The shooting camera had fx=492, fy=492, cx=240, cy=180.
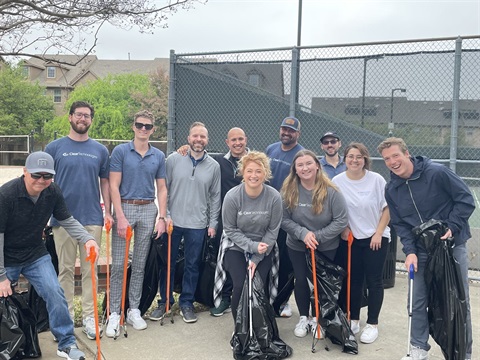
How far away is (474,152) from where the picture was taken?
5809 mm

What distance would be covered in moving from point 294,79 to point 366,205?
102 inches

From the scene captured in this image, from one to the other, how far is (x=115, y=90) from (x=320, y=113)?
131ft

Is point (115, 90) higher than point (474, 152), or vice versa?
point (115, 90)

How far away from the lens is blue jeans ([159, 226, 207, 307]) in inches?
183

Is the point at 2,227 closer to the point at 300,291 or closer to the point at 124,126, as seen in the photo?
the point at 300,291

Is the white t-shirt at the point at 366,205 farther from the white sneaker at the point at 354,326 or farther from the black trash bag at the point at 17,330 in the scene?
the black trash bag at the point at 17,330

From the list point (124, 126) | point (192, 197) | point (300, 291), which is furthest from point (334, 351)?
point (124, 126)

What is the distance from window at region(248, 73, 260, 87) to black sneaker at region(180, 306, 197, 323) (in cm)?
327

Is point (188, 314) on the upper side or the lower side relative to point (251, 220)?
lower

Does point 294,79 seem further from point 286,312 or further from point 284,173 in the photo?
point 286,312

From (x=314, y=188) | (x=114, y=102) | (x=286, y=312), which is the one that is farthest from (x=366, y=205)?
(x=114, y=102)

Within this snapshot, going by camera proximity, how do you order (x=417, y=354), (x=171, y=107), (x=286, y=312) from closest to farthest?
(x=417, y=354) → (x=286, y=312) → (x=171, y=107)

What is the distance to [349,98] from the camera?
6293 millimetres

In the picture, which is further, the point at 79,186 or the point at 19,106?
the point at 19,106
